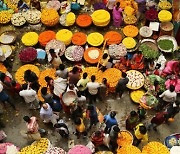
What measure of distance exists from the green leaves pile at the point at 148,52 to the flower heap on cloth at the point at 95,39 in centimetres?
151

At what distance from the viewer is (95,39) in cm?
1211

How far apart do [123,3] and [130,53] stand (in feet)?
8.18

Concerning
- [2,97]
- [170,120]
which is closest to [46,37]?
[2,97]

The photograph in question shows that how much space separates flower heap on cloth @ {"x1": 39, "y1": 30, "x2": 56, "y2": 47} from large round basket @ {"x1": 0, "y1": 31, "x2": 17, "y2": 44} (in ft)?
3.48

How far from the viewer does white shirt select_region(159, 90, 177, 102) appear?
9.93 metres

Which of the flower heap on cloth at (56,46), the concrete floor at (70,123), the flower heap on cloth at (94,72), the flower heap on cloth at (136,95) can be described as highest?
the flower heap on cloth at (56,46)

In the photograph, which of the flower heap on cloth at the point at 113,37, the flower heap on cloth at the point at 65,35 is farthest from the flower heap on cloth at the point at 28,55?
the flower heap on cloth at the point at 113,37

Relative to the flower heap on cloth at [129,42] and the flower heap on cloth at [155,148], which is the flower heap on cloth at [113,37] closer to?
the flower heap on cloth at [129,42]

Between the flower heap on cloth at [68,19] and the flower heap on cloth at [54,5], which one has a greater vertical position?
the flower heap on cloth at [54,5]

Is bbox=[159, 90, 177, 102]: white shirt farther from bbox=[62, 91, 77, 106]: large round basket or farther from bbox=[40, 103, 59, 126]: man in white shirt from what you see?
bbox=[40, 103, 59, 126]: man in white shirt

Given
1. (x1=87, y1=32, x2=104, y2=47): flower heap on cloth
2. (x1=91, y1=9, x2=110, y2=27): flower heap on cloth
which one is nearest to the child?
(x1=87, y1=32, x2=104, y2=47): flower heap on cloth

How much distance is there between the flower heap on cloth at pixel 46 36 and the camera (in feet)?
39.6

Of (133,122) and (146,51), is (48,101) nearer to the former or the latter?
(133,122)

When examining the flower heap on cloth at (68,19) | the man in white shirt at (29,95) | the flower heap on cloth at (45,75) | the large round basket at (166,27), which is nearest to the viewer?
the man in white shirt at (29,95)
